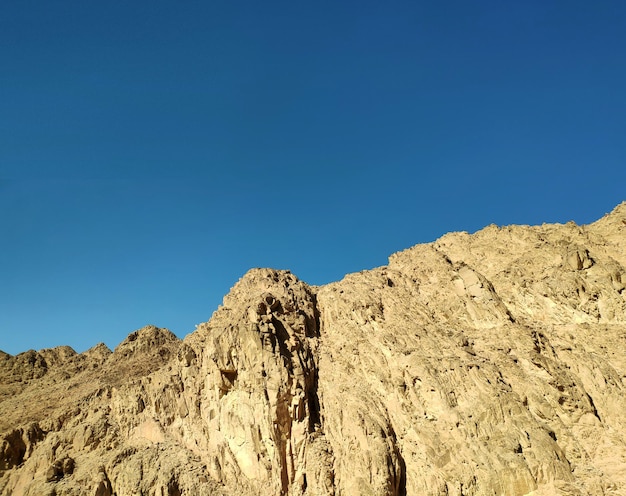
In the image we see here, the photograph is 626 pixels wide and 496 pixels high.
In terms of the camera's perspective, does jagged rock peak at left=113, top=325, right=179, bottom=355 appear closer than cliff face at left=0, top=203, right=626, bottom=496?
No

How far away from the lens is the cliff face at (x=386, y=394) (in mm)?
31062

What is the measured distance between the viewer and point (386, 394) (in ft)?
118

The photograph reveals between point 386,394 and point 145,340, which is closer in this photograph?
point 386,394

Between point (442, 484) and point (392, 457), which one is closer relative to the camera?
point (442, 484)

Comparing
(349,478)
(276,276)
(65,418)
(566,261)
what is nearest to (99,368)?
(65,418)

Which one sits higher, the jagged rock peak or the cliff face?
the jagged rock peak

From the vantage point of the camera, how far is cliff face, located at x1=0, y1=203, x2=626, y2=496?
31062 millimetres

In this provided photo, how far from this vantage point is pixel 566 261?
38938 millimetres

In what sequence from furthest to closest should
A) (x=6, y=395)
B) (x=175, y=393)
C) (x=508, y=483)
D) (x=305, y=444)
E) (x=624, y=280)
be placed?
(x=6, y=395) → (x=175, y=393) → (x=624, y=280) → (x=305, y=444) → (x=508, y=483)

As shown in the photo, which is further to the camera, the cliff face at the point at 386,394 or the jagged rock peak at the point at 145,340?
the jagged rock peak at the point at 145,340

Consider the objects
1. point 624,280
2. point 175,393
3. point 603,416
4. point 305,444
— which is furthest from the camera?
point 175,393

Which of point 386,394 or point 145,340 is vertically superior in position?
point 145,340

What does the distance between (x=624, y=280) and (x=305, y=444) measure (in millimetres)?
24564

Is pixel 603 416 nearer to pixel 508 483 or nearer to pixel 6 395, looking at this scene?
pixel 508 483
